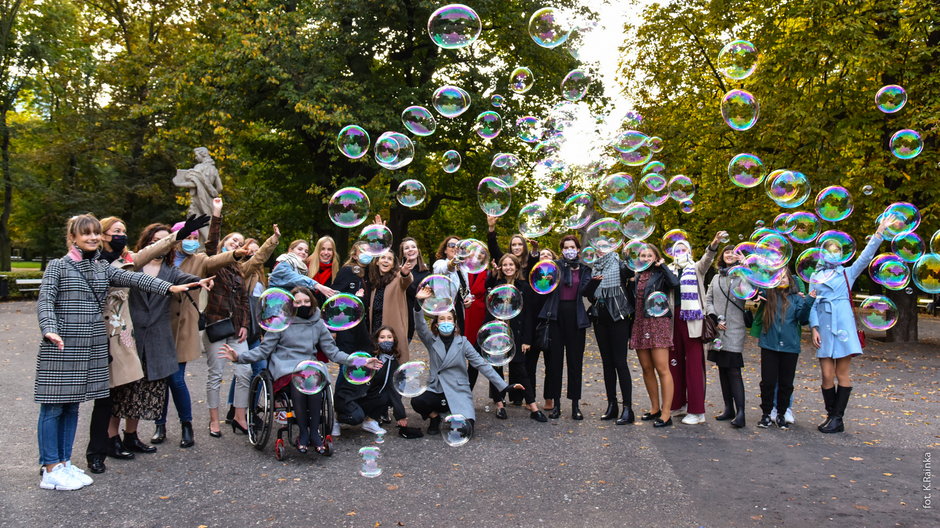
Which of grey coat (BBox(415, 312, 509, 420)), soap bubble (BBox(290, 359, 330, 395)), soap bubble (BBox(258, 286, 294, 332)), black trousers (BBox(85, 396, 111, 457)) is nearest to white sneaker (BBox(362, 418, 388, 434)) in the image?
grey coat (BBox(415, 312, 509, 420))

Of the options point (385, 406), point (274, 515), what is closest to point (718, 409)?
point (385, 406)

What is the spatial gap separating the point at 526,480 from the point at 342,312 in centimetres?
234

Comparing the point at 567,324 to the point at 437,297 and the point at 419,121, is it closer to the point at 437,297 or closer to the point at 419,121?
the point at 437,297

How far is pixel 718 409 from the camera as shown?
8461 millimetres

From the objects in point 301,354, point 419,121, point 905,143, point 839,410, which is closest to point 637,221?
point 839,410

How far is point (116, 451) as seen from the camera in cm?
583

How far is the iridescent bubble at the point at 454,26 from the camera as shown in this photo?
8.36 meters

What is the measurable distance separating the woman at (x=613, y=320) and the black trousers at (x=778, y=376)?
4.80 feet

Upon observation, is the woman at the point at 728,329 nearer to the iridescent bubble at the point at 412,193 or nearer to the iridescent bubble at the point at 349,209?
the iridescent bubble at the point at 412,193

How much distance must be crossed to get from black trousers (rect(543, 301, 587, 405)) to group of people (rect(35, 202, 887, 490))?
2 cm

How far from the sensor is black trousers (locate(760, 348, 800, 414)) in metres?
7.40

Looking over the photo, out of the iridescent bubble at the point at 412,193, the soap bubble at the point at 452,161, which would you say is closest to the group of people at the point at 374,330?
the iridescent bubble at the point at 412,193

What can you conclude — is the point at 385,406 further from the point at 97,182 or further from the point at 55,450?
the point at 97,182

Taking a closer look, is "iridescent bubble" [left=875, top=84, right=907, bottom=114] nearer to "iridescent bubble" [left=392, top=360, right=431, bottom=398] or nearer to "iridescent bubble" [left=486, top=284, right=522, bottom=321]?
"iridescent bubble" [left=486, top=284, right=522, bottom=321]
